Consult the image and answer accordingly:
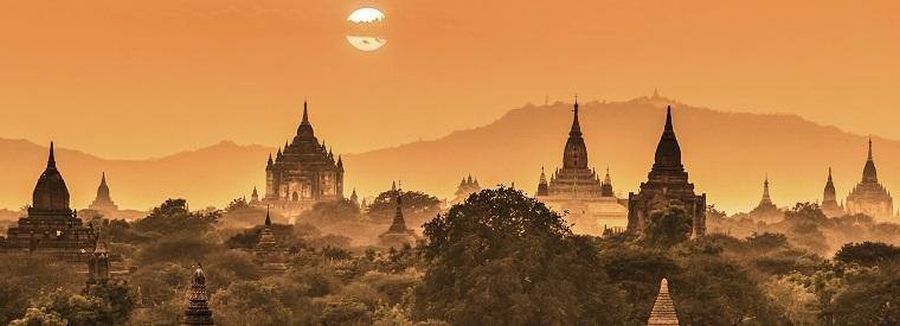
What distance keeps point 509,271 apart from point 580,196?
104469mm

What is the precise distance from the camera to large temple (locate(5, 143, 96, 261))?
115562 mm

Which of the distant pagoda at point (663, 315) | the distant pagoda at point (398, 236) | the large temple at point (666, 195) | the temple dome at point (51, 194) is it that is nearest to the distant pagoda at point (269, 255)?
the temple dome at point (51, 194)

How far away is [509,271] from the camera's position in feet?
279

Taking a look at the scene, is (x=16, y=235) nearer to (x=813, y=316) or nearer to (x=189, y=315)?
(x=813, y=316)

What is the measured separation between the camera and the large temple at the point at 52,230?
116 m

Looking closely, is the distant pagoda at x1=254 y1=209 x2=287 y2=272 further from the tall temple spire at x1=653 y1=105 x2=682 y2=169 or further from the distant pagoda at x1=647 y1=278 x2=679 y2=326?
the distant pagoda at x1=647 y1=278 x2=679 y2=326

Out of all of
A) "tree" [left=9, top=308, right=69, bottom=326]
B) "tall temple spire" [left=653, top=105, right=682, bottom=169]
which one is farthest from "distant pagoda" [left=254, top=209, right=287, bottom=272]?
"tree" [left=9, top=308, right=69, bottom=326]

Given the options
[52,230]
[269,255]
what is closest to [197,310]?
[52,230]

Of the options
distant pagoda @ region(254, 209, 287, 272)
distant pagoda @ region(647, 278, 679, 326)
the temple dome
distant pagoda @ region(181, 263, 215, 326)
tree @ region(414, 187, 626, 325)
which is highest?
the temple dome

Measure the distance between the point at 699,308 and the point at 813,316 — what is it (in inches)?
192

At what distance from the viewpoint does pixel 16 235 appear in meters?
119

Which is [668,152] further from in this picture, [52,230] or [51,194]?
[52,230]

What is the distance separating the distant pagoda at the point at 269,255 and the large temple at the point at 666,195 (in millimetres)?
30423

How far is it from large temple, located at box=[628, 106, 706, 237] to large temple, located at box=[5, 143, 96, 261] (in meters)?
40.6
